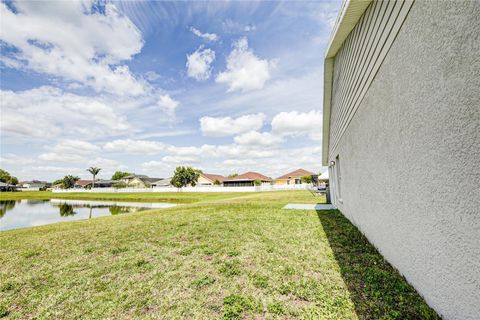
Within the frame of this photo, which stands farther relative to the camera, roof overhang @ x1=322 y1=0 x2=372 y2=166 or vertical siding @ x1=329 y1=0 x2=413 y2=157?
roof overhang @ x1=322 y1=0 x2=372 y2=166

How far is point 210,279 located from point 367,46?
5239 millimetres

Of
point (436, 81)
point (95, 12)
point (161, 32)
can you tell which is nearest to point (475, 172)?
point (436, 81)

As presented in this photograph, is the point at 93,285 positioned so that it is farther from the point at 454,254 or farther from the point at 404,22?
the point at 404,22

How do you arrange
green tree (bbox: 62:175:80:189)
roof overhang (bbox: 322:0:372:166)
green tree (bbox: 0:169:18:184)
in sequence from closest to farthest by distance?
1. roof overhang (bbox: 322:0:372:166)
2. green tree (bbox: 62:175:80:189)
3. green tree (bbox: 0:169:18:184)

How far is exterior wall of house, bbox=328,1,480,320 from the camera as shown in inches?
66.2

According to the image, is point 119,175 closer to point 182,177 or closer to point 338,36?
point 182,177

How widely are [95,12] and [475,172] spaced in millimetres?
11758

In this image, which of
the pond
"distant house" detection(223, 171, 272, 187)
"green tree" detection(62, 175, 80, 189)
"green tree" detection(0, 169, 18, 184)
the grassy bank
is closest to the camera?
the pond

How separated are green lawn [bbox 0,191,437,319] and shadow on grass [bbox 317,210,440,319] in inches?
0.4

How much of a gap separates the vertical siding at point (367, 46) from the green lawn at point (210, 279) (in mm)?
3374

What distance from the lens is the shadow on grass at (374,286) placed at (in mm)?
2396

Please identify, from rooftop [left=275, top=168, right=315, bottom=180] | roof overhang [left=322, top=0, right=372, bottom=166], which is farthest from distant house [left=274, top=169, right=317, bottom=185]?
roof overhang [left=322, top=0, right=372, bottom=166]

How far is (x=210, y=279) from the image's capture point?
138 inches

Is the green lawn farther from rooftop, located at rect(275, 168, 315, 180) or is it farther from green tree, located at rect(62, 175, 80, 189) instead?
green tree, located at rect(62, 175, 80, 189)
